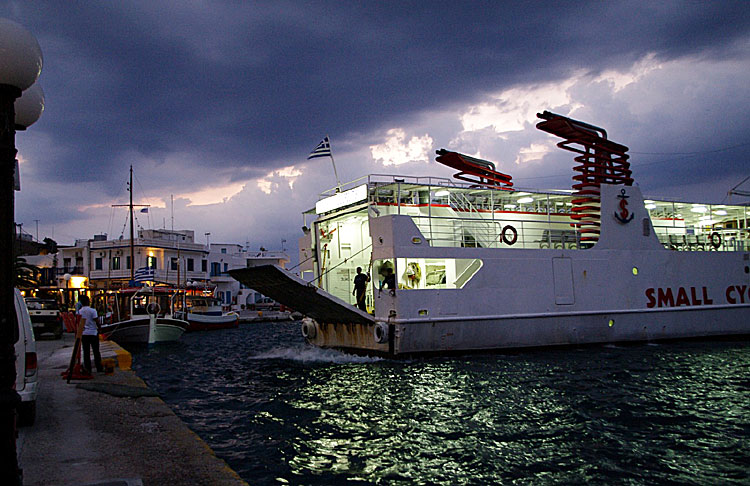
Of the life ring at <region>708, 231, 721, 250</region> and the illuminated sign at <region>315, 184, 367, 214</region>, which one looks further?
the life ring at <region>708, 231, 721, 250</region>

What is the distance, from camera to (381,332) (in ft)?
50.2

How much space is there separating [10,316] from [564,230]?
1862 centimetres

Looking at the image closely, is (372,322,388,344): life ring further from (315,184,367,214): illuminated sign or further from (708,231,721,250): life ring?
(708,231,721,250): life ring

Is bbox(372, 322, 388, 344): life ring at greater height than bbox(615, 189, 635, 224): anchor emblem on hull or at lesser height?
lesser

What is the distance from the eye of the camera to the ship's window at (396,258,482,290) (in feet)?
55.4

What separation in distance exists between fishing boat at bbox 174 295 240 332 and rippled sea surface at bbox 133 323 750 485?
83.8ft

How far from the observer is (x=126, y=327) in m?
27.4

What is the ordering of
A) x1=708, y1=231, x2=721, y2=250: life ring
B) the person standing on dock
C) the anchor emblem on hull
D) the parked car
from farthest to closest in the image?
the parked car, x1=708, y1=231, x2=721, y2=250: life ring, the anchor emblem on hull, the person standing on dock

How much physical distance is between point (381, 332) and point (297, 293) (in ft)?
8.83

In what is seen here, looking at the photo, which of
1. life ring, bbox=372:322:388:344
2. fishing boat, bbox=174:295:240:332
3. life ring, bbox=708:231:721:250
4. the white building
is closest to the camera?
life ring, bbox=372:322:388:344

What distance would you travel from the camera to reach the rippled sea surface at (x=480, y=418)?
671cm

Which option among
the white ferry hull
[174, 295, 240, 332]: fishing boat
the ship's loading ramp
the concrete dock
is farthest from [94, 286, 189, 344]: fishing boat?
the concrete dock

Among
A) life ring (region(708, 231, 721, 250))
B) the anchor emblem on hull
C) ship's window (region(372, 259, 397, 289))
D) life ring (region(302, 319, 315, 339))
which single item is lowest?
life ring (region(302, 319, 315, 339))

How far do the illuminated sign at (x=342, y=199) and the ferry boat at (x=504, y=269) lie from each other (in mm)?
55
